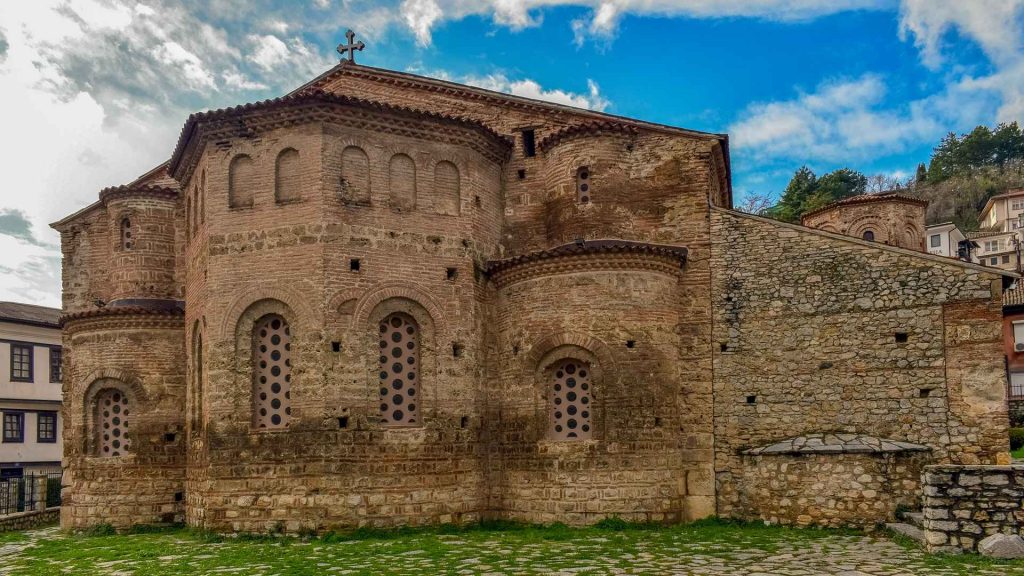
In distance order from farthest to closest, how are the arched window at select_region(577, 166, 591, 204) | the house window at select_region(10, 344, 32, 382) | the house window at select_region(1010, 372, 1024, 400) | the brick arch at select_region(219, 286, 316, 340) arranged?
the house window at select_region(1010, 372, 1024, 400), the house window at select_region(10, 344, 32, 382), the arched window at select_region(577, 166, 591, 204), the brick arch at select_region(219, 286, 316, 340)

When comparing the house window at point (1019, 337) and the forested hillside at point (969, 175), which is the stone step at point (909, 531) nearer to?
the house window at point (1019, 337)

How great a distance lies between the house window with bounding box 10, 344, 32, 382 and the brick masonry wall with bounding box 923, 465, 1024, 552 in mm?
31152

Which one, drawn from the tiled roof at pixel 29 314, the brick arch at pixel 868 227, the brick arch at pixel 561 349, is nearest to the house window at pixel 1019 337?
the brick arch at pixel 868 227

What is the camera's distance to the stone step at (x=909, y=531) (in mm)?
11958

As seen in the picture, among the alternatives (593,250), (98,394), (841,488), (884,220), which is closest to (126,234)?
(98,394)

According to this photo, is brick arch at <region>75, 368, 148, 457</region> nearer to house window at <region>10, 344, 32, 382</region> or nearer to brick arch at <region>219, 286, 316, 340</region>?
brick arch at <region>219, 286, 316, 340</region>

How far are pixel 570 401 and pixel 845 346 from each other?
5.19 meters

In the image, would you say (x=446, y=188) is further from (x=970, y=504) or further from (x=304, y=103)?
(x=970, y=504)

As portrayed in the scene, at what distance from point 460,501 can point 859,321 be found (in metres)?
8.06

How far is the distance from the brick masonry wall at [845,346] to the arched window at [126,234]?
12802mm

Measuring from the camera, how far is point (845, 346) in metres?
15.3

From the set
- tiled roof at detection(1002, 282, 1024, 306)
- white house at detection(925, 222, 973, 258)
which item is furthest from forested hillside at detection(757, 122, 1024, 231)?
tiled roof at detection(1002, 282, 1024, 306)

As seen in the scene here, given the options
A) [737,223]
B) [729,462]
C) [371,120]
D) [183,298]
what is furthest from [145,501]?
[737,223]

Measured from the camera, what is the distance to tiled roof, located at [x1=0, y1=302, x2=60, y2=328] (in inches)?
1202
